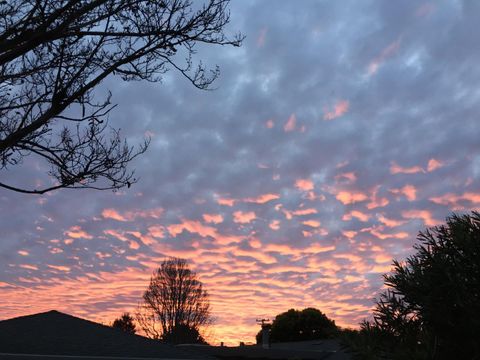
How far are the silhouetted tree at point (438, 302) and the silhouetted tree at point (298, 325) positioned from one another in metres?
56.2

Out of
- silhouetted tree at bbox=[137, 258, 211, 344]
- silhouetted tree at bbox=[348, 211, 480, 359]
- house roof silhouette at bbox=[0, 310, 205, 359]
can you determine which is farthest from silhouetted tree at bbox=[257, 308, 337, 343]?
silhouetted tree at bbox=[348, 211, 480, 359]

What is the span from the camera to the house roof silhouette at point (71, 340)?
21.1m

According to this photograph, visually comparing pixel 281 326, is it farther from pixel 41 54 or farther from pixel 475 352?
pixel 475 352

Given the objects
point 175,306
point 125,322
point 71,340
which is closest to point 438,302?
point 71,340

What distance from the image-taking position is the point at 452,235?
525cm

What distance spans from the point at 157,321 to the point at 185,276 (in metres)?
5.19

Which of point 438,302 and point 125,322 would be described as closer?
point 438,302

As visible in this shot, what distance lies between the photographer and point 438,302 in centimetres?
501

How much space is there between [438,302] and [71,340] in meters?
20.1

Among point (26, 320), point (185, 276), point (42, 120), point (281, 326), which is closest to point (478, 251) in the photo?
point (42, 120)

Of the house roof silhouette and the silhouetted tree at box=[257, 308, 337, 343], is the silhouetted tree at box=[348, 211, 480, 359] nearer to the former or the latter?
the house roof silhouette

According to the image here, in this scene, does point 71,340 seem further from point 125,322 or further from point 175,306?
point 125,322

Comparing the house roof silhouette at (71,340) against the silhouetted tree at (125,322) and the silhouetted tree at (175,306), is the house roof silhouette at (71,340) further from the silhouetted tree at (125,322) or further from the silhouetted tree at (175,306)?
the silhouetted tree at (125,322)

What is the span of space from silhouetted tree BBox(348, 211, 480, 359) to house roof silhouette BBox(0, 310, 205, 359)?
17.3m
